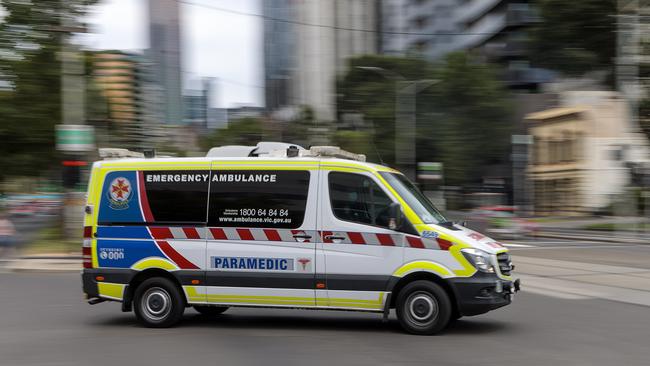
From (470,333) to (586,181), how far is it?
54.0 meters

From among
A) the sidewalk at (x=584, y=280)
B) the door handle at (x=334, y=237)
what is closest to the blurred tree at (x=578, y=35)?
the sidewalk at (x=584, y=280)

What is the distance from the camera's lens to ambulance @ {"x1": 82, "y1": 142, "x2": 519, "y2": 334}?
29.7ft

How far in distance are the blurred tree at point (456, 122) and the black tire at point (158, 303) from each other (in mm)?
46737

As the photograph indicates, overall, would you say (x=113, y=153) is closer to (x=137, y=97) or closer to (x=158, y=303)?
(x=158, y=303)

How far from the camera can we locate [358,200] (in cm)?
933

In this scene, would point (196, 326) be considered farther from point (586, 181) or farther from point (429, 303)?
point (586, 181)

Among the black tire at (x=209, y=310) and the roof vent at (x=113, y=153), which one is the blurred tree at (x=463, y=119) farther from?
the roof vent at (x=113, y=153)

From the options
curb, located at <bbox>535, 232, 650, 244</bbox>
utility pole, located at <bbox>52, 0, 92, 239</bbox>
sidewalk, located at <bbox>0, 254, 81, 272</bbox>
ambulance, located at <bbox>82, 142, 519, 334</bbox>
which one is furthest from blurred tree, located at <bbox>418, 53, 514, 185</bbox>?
ambulance, located at <bbox>82, 142, 519, 334</bbox>

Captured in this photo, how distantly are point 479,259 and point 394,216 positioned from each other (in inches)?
39.7

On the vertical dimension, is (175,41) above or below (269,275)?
above

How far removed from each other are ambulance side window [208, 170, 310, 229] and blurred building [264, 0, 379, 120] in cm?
9700

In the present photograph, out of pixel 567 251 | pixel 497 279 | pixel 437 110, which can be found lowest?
pixel 567 251

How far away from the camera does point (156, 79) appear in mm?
84375

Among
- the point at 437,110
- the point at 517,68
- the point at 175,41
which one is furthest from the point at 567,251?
the point at 175,41
